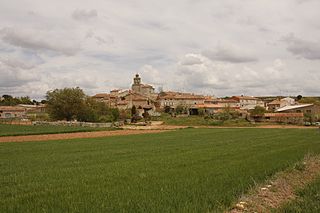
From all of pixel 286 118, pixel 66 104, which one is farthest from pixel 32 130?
pixel 286 118

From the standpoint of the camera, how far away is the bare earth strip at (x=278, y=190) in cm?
1086

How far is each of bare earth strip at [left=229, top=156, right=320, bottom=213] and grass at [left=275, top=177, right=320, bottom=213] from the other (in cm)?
36

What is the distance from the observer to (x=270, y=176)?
52.9ft

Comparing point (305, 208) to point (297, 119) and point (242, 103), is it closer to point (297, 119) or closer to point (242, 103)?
point (297, 119)

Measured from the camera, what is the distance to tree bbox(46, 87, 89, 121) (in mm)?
100250

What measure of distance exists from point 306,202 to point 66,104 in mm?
94401

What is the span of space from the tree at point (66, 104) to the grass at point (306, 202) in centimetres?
9214

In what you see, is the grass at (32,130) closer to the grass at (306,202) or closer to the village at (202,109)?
the village at (202,109)

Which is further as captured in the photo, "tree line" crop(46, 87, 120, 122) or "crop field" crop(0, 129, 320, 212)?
"tree line" crop(46, 87, 120, 122)

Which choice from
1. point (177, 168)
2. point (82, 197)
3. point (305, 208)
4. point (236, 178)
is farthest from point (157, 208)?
point (177, 168)

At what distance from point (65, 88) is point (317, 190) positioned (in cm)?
9704

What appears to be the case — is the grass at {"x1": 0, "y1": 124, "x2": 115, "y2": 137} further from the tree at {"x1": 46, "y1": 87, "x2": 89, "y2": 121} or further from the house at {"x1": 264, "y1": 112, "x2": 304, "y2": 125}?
the house at {"x1": 264, "y1": 112, "x2": 304, "y2": 125}

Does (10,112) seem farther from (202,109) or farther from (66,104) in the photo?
(202,109)

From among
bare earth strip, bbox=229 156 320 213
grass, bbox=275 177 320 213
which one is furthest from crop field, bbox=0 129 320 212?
grass, bbox=275 177 320 213
